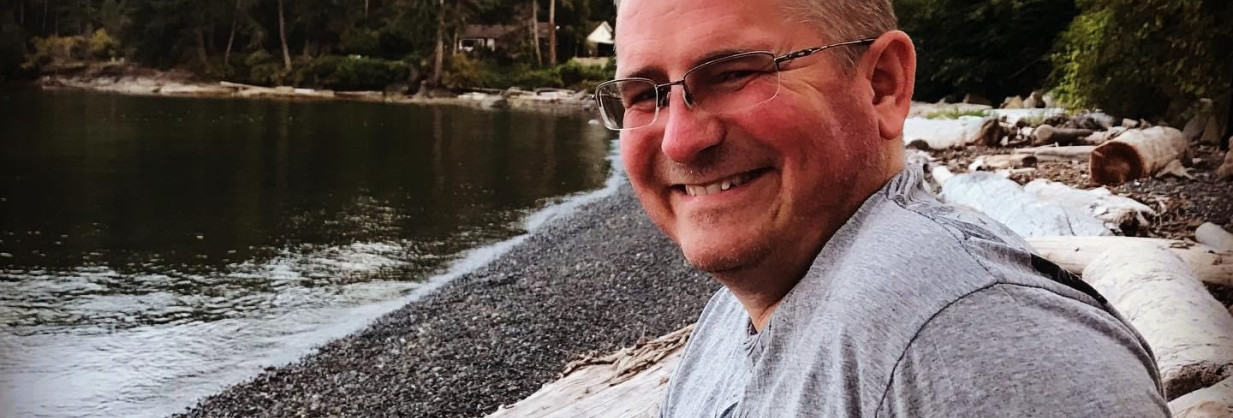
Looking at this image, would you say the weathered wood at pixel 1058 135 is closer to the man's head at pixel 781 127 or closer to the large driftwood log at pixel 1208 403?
the large driftwood log at pixel 1208 403

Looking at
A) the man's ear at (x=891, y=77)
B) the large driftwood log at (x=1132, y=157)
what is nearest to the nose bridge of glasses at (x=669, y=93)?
the man's ear at (x=891, y=77)

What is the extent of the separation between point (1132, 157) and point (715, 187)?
32.9 feet

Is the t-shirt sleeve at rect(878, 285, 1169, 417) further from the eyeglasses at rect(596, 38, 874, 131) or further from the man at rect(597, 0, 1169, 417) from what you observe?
the eyeglasses at rect(596, 38, 874, 131)

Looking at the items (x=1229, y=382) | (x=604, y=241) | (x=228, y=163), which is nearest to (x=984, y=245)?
(x=1229, y=382)

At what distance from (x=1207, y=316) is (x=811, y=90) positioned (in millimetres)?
3388

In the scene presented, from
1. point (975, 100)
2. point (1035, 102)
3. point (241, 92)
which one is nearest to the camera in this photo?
point (1035, 102)

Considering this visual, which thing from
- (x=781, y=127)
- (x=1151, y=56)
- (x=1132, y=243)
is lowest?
(x=1132, y=243)

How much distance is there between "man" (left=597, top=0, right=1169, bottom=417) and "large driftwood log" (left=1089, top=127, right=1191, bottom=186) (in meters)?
9.60

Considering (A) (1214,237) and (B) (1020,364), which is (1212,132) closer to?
(A) (1214,237)

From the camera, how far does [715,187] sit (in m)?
1.45

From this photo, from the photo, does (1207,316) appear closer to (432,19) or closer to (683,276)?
(683,276)

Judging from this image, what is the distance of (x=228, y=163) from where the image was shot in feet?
89.2

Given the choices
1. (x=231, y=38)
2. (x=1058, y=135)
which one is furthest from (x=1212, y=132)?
(x=231, y=38)

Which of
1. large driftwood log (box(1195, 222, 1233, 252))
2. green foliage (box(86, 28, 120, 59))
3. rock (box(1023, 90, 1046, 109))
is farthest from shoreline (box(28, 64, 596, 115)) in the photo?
large driftwood log (box(1195, 222, 1233, 252))
